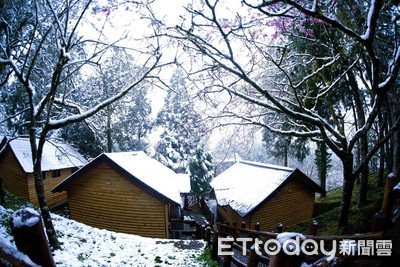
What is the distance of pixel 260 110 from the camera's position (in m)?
11.5

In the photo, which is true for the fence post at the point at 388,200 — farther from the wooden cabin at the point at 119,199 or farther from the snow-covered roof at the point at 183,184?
the snow-covered roof at the point at 183,184

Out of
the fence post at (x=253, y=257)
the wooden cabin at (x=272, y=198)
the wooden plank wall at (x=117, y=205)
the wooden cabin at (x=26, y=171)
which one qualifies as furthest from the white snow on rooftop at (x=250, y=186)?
the wooden cabin at (x=26, y=171)

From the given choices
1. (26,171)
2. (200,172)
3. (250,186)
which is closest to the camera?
(250,186)

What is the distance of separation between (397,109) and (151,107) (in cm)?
3410

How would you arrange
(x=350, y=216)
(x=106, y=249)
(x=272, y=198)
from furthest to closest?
(x=272, y=198) → (x=350, y=216) → (x=106, y=249)

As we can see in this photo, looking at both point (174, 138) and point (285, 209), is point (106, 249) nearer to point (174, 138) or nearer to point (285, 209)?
point (285, 209)

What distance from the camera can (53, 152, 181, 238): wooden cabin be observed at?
557 inches

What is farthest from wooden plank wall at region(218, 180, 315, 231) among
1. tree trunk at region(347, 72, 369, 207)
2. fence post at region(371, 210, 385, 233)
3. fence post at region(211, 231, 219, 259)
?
fence post at region(371, 210, 385, 233)

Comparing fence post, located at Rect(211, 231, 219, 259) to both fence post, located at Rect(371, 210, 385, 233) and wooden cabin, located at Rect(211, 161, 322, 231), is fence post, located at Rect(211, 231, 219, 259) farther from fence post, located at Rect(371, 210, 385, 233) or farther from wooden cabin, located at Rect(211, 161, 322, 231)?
wooden cabin, located at Rect(211, 161, 322, 231)

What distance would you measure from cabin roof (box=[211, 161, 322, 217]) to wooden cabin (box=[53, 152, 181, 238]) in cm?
540

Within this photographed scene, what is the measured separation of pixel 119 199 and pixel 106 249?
235 inches

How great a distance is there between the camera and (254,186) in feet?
61.3

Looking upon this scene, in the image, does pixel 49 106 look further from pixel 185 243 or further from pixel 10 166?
pixel 10 166

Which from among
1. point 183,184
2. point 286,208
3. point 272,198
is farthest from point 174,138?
point 286,208
